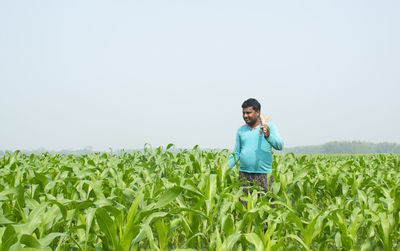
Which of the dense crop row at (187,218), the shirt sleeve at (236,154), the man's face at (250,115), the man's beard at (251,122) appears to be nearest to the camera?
the dense crop row at (187,218)

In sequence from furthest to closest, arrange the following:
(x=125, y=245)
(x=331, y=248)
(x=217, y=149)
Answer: (x=217, y=149) < (x=331, y=248) < (x=125, y=245)

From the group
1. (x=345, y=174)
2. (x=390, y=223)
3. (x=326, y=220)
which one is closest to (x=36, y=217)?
(x=326, y=220)

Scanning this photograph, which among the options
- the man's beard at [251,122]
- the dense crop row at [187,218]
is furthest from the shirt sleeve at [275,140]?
the dense crop row at [187,218]

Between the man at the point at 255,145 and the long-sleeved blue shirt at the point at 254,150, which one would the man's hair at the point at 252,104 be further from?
the long-sleeved blue shirt at the point at 254,150

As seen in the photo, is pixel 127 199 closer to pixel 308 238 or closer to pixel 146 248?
pixel 146 248

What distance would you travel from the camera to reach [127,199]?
407 centimetres

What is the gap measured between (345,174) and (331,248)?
96.0 inches

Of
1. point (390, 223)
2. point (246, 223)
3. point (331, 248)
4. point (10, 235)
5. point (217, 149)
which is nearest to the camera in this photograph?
point (10, 235)

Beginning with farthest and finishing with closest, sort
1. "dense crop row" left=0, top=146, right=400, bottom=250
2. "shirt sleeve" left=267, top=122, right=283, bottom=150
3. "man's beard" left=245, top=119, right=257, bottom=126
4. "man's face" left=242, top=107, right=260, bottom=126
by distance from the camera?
"man's beard" left=245, top=119, right=257, bottom=126 → "man's face" left=242, top=107, right=260, bottom=126 → "shirt sleeve" left=267, top=122, right=283, bottom=150 → "dense crop row" left=0, top=146, right=400, bottom=250

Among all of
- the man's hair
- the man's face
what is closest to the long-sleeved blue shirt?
the man's face

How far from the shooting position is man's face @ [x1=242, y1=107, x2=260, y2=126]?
454cm

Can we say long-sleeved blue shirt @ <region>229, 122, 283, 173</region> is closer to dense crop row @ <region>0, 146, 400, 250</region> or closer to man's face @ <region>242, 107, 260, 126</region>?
man's face @ <region>242, 107, 260, 126</region>

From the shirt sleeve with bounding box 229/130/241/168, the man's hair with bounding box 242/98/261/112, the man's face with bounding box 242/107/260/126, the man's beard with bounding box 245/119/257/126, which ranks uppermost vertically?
the man's hair with bounding box 242/98/261/112

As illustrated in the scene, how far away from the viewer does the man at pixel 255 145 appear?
4536 millimetres
